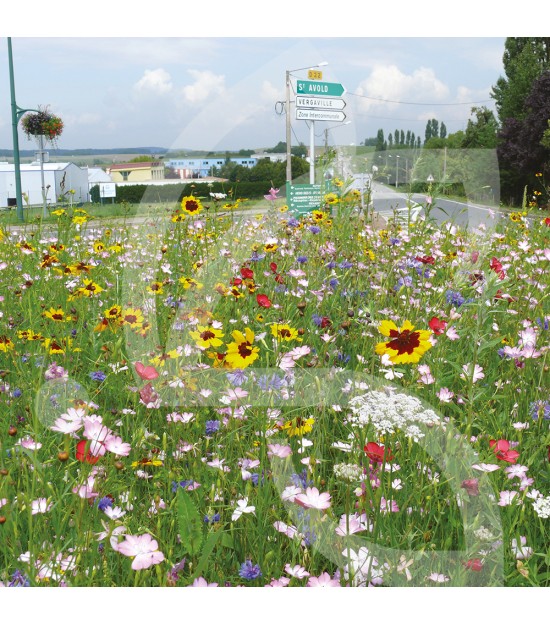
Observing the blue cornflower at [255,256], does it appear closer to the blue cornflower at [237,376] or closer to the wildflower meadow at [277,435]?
the wildflower meadow at [277,435]

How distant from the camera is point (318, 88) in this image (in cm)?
104

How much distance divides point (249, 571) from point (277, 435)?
0.34 metres

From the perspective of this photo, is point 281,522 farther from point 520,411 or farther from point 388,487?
point 520,411

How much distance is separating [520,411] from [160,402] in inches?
33.5

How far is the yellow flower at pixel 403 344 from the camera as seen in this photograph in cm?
88

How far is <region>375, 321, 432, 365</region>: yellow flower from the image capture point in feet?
2.87

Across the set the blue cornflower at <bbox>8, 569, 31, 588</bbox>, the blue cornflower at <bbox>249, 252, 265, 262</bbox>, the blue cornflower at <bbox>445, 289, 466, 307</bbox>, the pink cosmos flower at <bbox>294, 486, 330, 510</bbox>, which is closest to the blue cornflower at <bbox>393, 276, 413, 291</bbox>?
the blue cornflower at <bbox>445, 289, 466, 307</bbox>

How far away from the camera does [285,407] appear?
1262 millimetres

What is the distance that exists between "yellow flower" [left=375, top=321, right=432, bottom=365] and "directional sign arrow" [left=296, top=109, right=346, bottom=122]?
0.41m

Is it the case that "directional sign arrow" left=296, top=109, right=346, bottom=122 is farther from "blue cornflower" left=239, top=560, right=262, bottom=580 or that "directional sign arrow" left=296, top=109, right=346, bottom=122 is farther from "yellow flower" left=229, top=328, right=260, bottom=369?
"blue cornflower" left=239, top=560, right=262, bottom=580

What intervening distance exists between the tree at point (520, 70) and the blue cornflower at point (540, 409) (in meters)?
0.71

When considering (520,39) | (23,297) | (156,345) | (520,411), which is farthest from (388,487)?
(23,297)

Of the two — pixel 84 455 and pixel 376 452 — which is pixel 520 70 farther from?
pixel 84 455

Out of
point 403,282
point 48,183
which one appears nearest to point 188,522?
point 403,282
